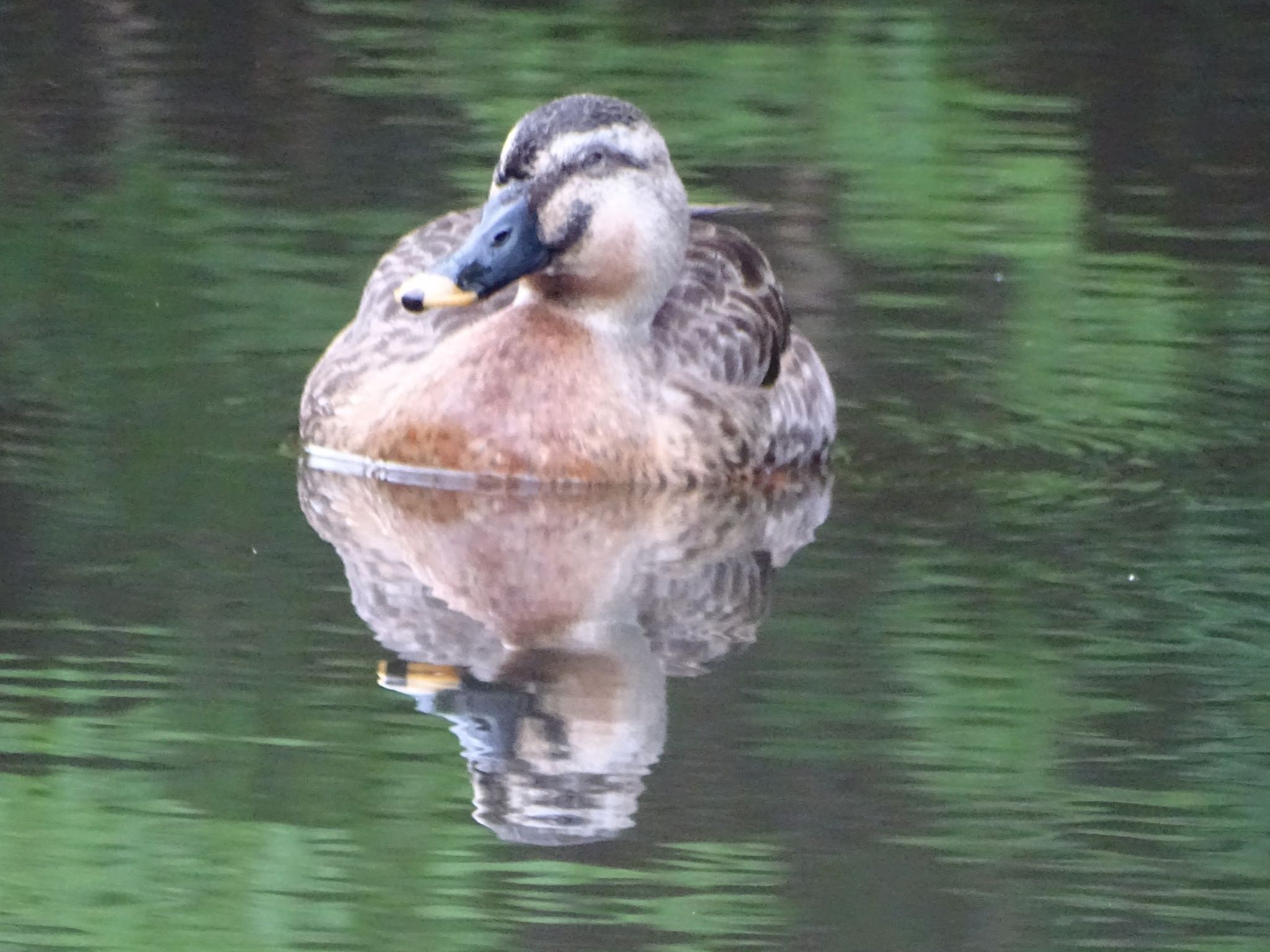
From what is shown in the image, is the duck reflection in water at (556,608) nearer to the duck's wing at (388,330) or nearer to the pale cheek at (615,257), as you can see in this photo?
the duck's wing at (388,330)

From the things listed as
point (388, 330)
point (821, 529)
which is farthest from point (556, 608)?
point (388, 330)

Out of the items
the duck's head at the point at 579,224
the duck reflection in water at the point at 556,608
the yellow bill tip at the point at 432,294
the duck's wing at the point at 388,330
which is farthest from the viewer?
the duck's wing at the point at 388,330

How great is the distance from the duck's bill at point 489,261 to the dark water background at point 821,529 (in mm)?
656

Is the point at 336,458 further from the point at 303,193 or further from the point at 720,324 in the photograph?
the point at 303,193

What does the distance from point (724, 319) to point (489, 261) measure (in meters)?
0.94

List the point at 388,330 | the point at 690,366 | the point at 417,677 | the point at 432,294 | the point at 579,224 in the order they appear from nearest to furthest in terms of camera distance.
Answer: the point at 417,677, the point at 432,294, the point at 579,224, the point at 690,366, the point at 388,330

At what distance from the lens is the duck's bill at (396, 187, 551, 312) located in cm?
851

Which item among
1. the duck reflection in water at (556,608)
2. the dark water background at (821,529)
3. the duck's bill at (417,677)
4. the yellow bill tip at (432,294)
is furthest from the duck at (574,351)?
the duck's bill at (417,677)

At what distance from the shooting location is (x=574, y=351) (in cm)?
886

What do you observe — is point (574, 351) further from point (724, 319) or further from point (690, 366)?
point (724, 319)

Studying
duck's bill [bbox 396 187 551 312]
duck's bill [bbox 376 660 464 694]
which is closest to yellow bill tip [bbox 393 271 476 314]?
duck's bill [bbox 396 187 551 312]

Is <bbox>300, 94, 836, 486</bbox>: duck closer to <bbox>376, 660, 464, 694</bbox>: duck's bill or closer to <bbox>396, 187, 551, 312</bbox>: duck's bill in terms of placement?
<bbox>396, 187, 551, 312</bbox>: duck's bill

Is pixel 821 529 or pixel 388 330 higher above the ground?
pixel 388 330

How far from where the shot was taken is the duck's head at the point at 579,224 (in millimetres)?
8633
